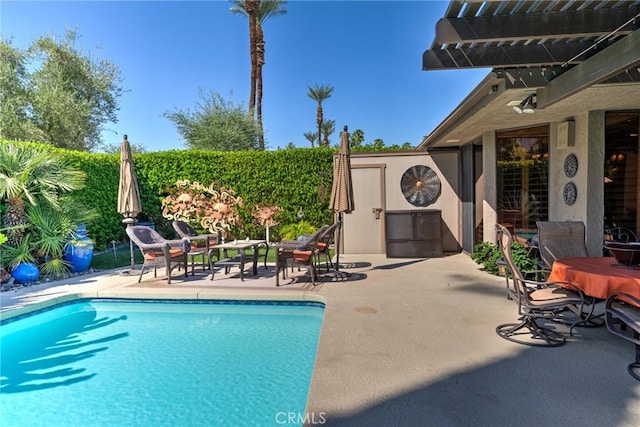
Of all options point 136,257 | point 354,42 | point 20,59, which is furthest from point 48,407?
point 20,59

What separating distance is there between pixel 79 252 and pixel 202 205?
3.34m

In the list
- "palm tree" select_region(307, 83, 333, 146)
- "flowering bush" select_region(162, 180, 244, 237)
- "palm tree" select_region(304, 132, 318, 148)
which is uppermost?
"palm tree" select_region(307, 83, 333, 146)

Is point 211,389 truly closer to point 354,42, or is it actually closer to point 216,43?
point 354,42

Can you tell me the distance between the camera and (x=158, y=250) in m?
6.81

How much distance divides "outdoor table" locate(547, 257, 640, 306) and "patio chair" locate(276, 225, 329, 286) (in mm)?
3479

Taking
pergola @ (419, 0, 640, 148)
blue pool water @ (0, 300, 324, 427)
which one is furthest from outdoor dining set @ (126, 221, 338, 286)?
pergola @ (419, 0, 640, 148)

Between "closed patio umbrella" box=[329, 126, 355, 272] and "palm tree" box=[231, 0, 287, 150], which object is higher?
"palm tree" box=[231, 0, 287, 150]

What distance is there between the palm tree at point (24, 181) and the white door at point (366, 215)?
647 cm

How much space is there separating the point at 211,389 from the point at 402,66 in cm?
1337

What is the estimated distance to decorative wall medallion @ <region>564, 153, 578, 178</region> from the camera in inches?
226

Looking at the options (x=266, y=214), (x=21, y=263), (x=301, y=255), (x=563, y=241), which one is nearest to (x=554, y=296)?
(x=563, y=241)

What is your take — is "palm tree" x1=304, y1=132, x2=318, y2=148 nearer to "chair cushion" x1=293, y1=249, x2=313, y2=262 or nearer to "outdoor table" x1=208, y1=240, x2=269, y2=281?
"outdoor table" x1=208, y1=240, x2=269, y2=281

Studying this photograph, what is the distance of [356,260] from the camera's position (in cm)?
877

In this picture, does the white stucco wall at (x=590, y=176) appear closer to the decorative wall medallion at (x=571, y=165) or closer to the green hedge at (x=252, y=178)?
the decorative wall medallion at (x=571, y=165)
